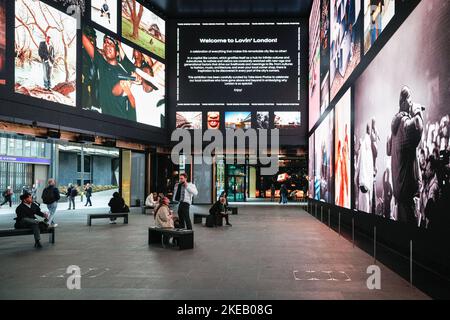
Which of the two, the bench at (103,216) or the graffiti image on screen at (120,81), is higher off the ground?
the graffiti image on screen at (120,81)

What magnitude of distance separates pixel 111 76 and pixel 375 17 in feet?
51.0

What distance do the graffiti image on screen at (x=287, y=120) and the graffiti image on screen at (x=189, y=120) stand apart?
5107mm

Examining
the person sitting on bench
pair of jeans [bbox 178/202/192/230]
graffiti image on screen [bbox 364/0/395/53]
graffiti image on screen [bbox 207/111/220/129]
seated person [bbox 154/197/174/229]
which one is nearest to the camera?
graffiti image on screen [bbox 364/0/395/53]

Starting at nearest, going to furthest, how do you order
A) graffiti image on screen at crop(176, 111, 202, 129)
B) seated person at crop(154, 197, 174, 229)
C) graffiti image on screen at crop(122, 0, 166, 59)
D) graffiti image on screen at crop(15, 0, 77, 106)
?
seated person at crop(154, 197, 174, 229)
graffiti image on screen at crop(15, 0, 77, 106)
graffiti image on screen at crop(122, 0, 166, 59)
graffiti image on screen at crop(176, 111, 202, 129)

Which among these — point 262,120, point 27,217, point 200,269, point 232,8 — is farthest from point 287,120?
point 200,269

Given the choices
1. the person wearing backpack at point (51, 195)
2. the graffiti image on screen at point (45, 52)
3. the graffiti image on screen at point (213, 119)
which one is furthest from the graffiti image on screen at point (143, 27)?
the person wearing backpack at point (51, 195)

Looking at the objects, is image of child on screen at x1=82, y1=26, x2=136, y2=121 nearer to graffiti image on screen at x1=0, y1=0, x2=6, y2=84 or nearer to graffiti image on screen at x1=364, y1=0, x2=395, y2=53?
graffiti image on screen at x1=0, y1=0, x2=6, y2=84

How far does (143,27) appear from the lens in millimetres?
25312

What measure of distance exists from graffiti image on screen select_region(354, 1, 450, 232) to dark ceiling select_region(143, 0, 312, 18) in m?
17.1

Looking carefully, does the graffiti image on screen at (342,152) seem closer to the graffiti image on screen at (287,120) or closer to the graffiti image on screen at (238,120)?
the graffiti image on screen at (287,120)

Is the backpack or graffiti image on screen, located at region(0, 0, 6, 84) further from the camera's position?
the backpack

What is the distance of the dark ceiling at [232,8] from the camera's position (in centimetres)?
2578

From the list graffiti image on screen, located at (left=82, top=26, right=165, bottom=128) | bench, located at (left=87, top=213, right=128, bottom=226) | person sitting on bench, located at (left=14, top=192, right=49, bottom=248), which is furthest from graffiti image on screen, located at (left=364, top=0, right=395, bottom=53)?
graffiti image on screen, located at (left=82, top=26, right=165, bottom=128)

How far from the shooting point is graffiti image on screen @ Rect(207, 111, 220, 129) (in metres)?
27.4
